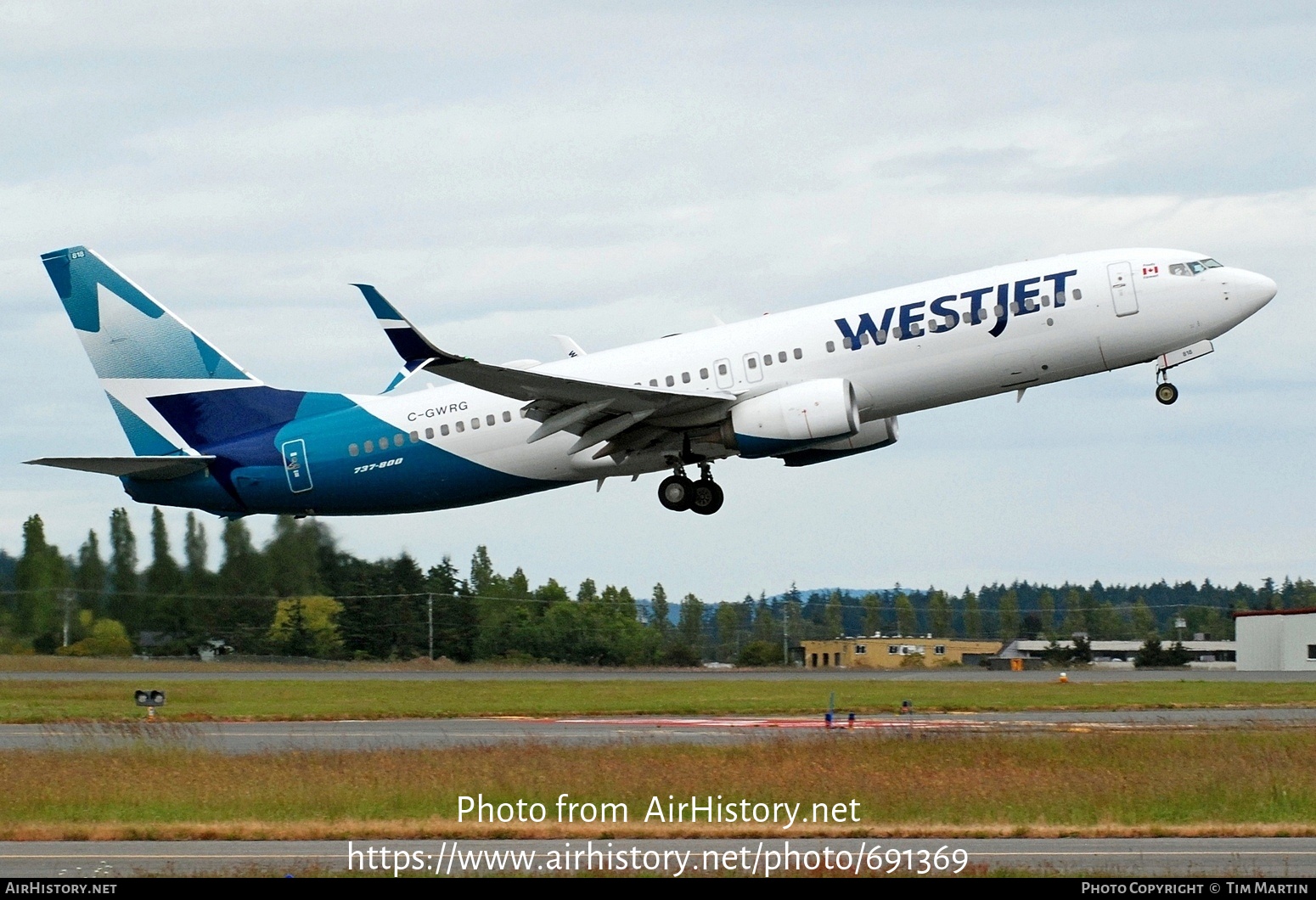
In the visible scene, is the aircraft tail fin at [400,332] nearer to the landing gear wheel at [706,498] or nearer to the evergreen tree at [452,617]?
the landing gear wheel at [706,498]

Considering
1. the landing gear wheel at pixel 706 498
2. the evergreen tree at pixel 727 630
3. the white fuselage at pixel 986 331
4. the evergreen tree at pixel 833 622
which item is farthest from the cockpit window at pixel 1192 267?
the evergreen tree at pixel 833 622

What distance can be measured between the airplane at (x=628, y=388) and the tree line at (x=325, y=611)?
955 centimetres

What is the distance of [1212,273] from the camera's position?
115ft

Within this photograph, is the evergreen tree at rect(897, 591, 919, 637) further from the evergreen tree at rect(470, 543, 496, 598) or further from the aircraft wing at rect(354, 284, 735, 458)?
the aircraft wing at rect(354, 284, 735, 458)

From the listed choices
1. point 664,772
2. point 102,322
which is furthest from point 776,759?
point 102,322

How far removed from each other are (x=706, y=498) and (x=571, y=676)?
2112 centimetres

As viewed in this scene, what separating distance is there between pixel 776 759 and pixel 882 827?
5955 mm

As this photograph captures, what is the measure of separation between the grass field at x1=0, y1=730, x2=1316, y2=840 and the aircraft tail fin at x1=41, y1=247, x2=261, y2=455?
1297 centimetres

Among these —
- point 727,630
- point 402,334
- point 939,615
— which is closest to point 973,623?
point 939,615

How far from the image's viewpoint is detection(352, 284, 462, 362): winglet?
103 ft

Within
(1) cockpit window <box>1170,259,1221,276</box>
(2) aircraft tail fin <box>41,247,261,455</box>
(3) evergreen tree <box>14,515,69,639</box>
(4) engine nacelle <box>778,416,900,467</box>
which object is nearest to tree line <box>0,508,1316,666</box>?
(3) evergreen tree <box>14,515,69,639</box>

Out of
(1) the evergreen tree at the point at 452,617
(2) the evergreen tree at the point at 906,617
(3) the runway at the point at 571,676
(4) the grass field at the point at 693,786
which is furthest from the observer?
(2) the evergreen tree at the point at 906,617

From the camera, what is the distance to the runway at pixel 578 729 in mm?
33219

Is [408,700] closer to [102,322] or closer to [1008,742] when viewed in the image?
[102,322]
